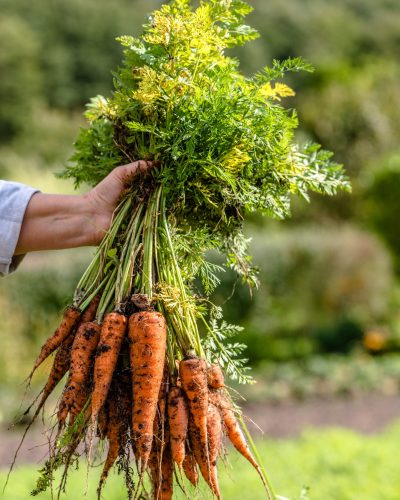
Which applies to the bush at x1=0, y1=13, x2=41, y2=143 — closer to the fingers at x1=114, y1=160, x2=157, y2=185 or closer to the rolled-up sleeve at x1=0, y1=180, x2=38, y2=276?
the rolled-up sleeve at x1=0, y1=180, x2=38, y2=276

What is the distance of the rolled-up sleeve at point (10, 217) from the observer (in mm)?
2371

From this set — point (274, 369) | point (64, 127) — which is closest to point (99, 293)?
point (274, 369)

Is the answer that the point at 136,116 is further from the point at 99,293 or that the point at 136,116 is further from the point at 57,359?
the point at 57,359

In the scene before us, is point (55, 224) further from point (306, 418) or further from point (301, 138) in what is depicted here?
point (301, 138)

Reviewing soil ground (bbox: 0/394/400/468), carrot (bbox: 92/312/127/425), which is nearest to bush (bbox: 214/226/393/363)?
soil ground (bbox: 0/394/400/468)

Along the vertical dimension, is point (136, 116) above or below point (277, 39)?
below

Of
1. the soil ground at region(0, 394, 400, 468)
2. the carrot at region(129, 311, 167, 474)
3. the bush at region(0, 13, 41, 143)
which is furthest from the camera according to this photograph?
the bush at region(0, 13, 41, 143)

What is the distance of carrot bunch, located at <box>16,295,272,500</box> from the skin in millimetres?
281

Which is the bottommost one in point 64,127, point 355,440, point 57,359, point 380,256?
point 355,440

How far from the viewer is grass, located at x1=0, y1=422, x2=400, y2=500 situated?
519 centimetres

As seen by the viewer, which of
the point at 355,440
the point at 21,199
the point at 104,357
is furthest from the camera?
the point at 355,440

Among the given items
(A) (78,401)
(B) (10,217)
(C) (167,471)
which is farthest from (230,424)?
(B) (10,217)

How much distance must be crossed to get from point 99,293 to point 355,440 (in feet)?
15.9

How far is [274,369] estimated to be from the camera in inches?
370
